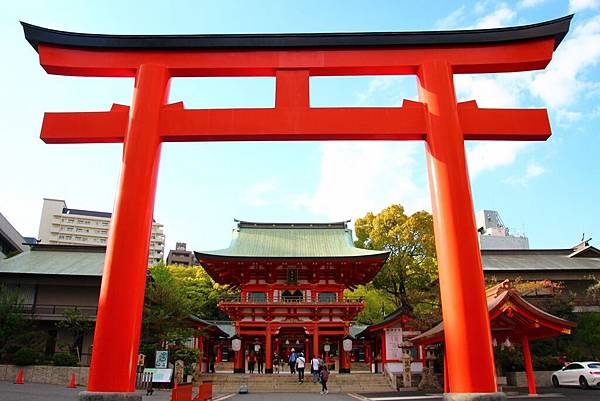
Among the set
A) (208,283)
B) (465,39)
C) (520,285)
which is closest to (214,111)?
(465,39)

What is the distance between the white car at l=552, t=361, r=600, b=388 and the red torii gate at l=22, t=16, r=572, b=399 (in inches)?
565

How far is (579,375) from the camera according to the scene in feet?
60.5

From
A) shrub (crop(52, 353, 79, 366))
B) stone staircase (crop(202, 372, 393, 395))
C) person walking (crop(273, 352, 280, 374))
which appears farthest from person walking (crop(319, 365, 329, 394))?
shrub (crop(52, 353, 79, 366))

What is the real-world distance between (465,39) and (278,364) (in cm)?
2329

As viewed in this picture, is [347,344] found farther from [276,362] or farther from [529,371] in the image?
[529,371]

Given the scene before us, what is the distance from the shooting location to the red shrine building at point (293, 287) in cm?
2552

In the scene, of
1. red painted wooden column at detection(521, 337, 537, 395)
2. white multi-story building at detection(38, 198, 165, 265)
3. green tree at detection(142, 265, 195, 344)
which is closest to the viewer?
red painted wooden column at detection(521, 337, 537, 395)

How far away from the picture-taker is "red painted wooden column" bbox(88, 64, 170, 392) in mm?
6875

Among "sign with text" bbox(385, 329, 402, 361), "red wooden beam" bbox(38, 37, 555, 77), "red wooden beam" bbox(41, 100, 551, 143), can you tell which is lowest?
"sign with text" bbox(385, 329, 402, 361)

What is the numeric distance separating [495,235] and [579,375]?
140 feet

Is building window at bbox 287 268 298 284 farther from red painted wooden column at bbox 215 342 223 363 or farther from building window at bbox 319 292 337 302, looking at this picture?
red painted wooden column at bbox 215 342 223 363

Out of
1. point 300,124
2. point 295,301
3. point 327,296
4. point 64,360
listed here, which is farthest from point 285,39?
point 327,296

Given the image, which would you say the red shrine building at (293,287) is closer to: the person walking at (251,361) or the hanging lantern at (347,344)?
the hanging lantern at (347,344)

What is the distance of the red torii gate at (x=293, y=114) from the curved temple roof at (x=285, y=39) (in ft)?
0.06
